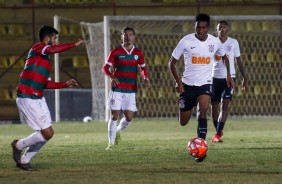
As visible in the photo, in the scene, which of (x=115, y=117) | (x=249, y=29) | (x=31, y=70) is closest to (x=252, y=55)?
(x=249, y=29)

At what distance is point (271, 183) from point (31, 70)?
375cm

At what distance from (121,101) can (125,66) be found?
0.58m

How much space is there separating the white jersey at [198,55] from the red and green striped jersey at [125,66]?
2311mm

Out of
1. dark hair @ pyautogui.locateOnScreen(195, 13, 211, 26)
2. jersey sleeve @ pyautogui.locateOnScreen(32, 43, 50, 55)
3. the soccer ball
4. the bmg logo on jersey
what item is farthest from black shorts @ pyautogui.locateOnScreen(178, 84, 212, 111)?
jersey sleeve @ pyautogui.locateOnScreen(32, 43, 50, 55)

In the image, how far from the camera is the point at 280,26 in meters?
28.4

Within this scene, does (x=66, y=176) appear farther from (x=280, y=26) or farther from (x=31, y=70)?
(x=280, y=26)

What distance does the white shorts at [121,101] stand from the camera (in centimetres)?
1633

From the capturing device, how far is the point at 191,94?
14242 mm

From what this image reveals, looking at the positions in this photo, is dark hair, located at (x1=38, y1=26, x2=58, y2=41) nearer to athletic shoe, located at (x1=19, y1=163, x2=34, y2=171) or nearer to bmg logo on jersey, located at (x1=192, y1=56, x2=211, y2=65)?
athletic shoe, located at (x1=19, y1=163, x2=34, y2=171)

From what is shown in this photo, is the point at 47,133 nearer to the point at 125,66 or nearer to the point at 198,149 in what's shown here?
the point at 198,149

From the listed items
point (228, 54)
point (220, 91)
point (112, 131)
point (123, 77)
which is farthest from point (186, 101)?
point (228, 54)

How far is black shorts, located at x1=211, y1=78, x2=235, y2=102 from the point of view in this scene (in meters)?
17.7

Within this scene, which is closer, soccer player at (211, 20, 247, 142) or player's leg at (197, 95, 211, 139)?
player's leg at (197, 95, 211, 139)

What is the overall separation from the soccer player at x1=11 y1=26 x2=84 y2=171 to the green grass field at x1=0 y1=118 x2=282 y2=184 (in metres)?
0.31
